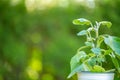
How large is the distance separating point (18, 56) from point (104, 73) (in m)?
2.26

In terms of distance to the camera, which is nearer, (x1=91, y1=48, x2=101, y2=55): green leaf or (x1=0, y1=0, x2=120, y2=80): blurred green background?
(x1=91, y1=48, x2=101, y2=55): green leaf

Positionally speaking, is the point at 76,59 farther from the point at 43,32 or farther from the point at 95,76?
the point at 43,32

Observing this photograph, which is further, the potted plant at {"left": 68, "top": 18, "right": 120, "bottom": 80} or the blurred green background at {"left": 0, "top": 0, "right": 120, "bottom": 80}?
the blurred green background at {"left": 0, "top": 0, "right": 120, "bottom": 80}

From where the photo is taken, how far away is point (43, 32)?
3.05 m

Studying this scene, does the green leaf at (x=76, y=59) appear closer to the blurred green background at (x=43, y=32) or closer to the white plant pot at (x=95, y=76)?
the white plant pot at (x=95, y=76)

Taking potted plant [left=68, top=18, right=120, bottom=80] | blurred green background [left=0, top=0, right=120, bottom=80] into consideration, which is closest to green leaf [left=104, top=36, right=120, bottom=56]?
potted plant [left=68, top=18, right=120, bottom=80]

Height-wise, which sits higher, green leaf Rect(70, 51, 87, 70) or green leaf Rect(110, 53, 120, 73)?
green leaf Rect(70, 51, 87, 70)

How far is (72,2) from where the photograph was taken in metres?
2.99

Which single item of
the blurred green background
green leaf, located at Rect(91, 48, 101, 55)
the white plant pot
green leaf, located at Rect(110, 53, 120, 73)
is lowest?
the white plant pot

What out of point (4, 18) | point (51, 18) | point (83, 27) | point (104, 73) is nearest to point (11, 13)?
point (4, 18)

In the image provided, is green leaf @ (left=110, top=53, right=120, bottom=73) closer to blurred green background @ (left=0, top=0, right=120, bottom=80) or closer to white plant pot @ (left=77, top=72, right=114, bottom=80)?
white plant pot @ (left=77, top=72, right=114, bottom=80)

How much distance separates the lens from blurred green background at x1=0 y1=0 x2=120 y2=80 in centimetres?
299

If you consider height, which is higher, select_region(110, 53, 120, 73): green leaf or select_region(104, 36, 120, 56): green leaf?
select_region(104, 36, 120, 56): green leaf

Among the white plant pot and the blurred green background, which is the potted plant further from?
the blurred green background
